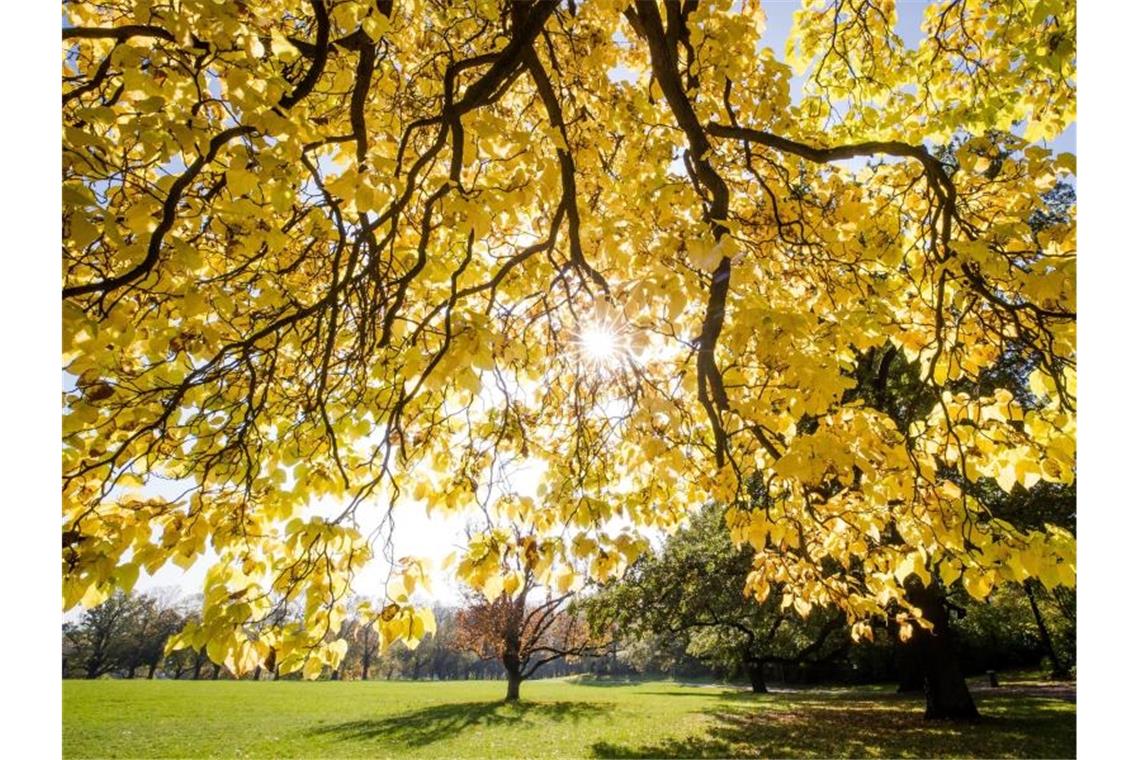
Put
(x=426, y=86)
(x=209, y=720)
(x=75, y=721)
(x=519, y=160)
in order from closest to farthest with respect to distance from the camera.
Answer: (x=519, y=160) < (x=426, y=86) < (x=75, y=721) < (x=209, y=720)

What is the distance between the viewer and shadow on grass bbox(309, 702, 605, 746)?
14.3 metres

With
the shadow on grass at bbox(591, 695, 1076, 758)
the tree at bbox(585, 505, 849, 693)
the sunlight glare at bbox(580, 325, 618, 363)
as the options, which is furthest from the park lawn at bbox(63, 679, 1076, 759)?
the sunlight glare at bbox(580, 325, 618, 363)

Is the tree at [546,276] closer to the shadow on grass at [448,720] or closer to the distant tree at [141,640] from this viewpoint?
the shadow on grass at [448,720]

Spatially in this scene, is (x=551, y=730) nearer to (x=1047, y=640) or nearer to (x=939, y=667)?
(x=939, y=667)

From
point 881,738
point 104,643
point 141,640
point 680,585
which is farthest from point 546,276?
point 104,643

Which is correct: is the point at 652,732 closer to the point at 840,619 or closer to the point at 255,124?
the point at 840,619

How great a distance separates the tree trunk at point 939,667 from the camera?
12.5 meters

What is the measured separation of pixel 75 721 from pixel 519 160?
20450mm

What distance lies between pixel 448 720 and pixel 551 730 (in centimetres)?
392

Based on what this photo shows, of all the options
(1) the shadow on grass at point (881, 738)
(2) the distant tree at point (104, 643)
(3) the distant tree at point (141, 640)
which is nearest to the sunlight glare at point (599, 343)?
(1) the shadow on grass at point (881, 738)

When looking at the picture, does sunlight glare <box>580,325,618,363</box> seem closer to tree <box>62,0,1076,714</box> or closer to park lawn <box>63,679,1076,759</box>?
tree <box>62,0,1076,714</box>

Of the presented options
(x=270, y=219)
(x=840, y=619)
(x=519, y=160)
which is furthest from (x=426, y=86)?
(x=840, y=619)

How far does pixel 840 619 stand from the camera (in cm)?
2016

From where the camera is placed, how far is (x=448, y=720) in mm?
16891
